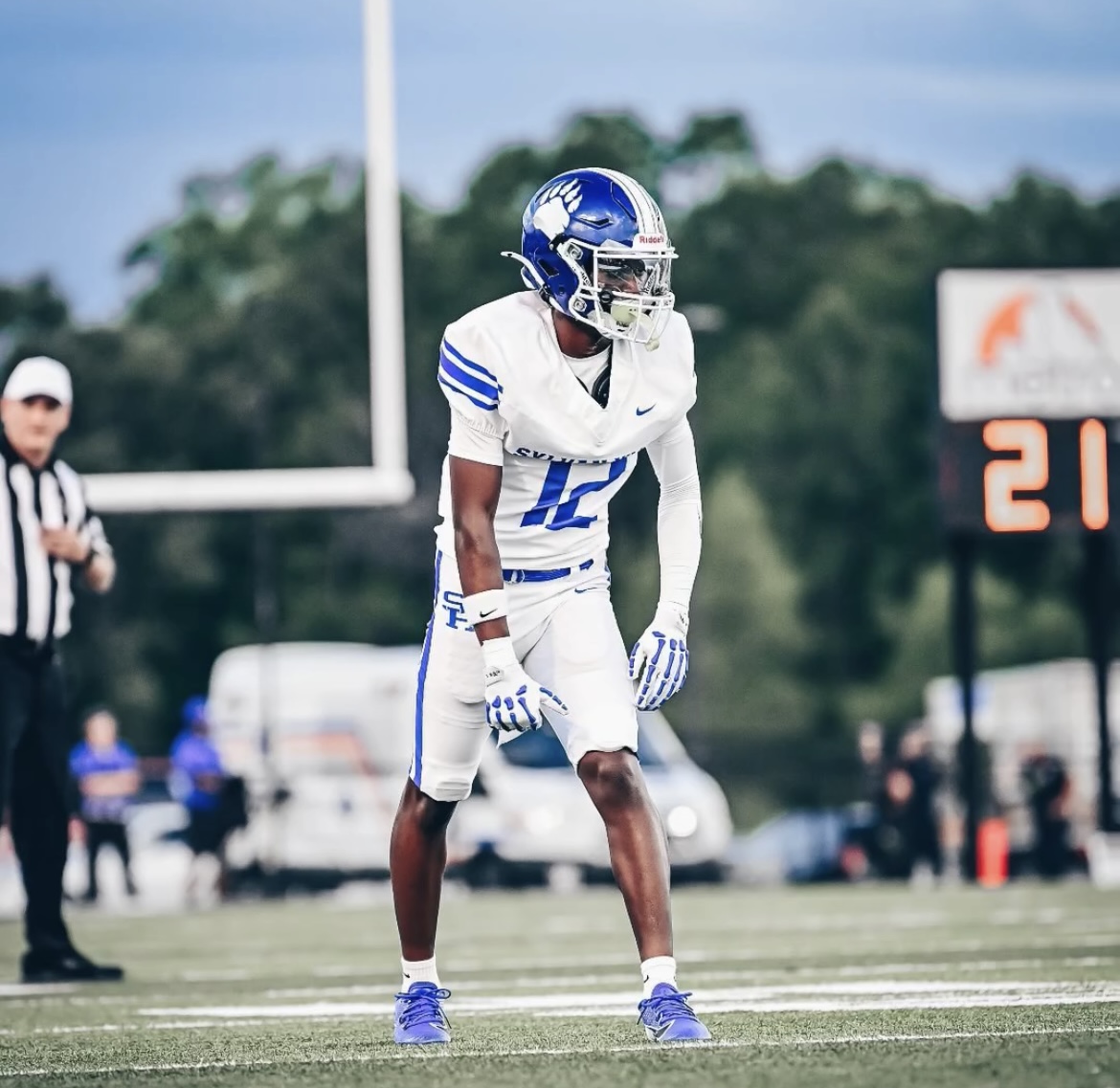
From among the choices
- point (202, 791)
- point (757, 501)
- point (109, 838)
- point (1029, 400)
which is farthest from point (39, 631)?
point (757, 501)

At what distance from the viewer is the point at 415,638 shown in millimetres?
50938

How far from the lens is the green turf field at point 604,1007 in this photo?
4094 mm

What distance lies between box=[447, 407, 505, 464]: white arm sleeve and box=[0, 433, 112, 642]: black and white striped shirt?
263 centimetres

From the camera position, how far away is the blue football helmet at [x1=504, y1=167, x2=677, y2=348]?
474 centimetres

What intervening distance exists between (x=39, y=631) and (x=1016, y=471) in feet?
27.1

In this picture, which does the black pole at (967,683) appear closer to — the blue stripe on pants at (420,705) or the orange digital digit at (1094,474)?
the orange digital digit at (1094,474)

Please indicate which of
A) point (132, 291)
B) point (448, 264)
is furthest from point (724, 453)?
point (132, 291)

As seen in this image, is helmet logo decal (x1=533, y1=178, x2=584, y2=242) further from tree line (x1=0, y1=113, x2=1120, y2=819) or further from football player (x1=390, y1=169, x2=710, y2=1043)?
tree line (x1=0, y1=113, x2=1120, y2=819)

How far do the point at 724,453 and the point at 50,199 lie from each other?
4375 centimetres

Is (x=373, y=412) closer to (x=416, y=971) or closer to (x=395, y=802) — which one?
(x=416, y=971)

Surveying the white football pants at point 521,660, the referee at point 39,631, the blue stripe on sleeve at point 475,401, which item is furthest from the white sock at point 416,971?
the referee at point 39,631

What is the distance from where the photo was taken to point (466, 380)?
187 inches

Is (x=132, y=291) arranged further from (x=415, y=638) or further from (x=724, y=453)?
(x=724, y=453)

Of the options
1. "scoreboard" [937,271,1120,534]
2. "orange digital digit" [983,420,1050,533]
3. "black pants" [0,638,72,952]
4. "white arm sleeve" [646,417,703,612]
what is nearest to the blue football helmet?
"white arm sleeve" [646,417,703,612]
